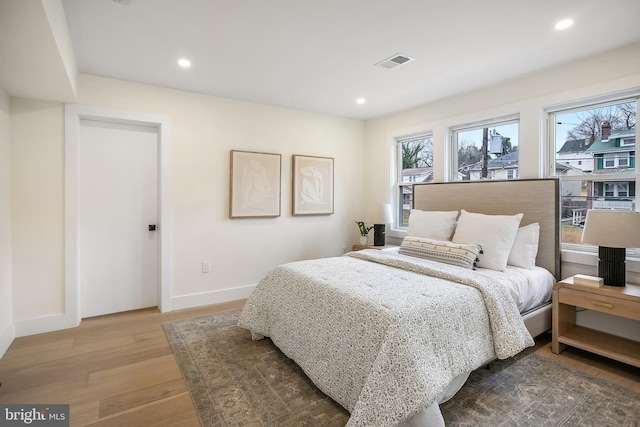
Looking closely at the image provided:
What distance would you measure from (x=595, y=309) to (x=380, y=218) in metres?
2.27

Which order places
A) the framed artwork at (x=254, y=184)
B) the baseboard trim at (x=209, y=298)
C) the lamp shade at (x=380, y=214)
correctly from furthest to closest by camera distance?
the lamp shade at (x=380, y=214), the framed artwork at (x=254, y=184), the baseboard trim at (x=209, y=298)

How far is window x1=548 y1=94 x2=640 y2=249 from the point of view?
8.35 ft

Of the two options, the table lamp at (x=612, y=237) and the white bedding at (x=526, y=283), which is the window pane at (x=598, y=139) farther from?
the white bedding at (x=526, y=283)

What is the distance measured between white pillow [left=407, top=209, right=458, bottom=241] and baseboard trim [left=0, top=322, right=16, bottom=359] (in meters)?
3.76

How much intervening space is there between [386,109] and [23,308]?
445cm

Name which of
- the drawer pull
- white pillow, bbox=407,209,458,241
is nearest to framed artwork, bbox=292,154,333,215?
white pillow, bbox=407,209,458,241

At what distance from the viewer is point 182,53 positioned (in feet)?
8.41

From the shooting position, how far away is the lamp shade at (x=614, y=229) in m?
2.13

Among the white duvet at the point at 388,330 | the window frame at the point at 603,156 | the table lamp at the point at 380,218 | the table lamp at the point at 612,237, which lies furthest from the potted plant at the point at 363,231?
the table lamp at the point at 612,237

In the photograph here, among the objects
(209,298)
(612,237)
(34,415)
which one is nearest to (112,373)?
(34,415)

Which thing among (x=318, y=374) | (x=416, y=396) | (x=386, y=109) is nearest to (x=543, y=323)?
(x=416, y=396)

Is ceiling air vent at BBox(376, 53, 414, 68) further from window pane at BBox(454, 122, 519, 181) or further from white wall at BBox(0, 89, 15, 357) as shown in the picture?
white wall at BBox(0, 89, 15, 357)

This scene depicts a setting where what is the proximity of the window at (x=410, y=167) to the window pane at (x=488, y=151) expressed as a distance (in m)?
0.43

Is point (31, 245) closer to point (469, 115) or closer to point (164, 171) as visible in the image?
point (164, 171)
